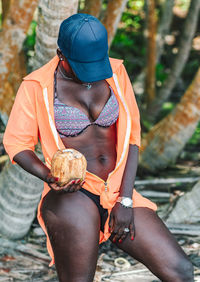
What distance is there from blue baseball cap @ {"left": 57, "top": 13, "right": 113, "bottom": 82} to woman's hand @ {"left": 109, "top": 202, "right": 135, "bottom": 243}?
32.5 inches

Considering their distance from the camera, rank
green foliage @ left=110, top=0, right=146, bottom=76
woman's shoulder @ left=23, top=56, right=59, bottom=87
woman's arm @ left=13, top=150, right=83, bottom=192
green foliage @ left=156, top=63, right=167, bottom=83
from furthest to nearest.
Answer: green foliage @ left=110, top=0, right=146, bottom=76 < green foliage @ left=156, top=63, right=167, bottom=83 < woman's shoulder @ left=23, top=56, right=59, bottom=87 < woman's arm @ left=13, top=150, right=83, bottom=192

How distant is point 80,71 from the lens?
276cm

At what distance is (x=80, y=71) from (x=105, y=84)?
35cm

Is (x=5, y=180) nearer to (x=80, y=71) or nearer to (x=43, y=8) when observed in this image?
(x=43, y=8)

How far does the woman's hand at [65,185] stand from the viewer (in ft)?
8.90

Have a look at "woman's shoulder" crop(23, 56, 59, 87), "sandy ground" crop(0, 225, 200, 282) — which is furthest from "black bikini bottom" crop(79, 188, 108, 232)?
"sandy ground" crop(0, 225, 200, 282)

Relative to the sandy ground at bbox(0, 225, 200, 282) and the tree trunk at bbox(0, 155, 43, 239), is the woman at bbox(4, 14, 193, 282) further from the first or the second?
the tree trunk at bbox(0, 155, 43, 239)

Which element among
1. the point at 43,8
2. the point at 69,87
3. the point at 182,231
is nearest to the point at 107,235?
the point at 69,87

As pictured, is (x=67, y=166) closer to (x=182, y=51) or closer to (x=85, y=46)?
(x=85, y=46)

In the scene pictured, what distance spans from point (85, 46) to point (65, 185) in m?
0.82

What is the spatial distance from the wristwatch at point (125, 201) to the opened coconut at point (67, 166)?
367 millimetres

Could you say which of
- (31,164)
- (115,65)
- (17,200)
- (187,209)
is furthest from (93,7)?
(31,164)

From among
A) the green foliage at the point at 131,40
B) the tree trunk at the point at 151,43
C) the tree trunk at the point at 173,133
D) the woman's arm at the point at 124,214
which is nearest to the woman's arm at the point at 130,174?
the woman's arm at the point at 124,214

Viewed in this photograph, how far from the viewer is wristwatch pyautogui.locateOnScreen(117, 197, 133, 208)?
115 inches
